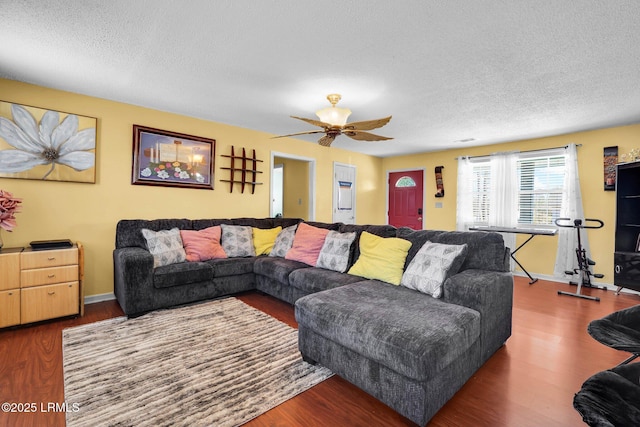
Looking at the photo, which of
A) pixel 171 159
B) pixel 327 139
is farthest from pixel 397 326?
pixel 171 159

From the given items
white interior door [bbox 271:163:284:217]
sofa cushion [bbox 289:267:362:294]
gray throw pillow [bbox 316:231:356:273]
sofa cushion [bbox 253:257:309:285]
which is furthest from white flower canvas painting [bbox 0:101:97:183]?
white interior door [bbox 271:163:284:217]

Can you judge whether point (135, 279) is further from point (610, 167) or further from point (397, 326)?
point (610, 167)

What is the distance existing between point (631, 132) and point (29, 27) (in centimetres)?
672

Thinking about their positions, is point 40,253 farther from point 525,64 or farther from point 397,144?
point 397,144

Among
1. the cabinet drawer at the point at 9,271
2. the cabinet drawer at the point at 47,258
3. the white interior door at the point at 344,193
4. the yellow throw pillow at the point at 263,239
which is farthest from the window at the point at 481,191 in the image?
the cabinet drawer at the point at 9,271

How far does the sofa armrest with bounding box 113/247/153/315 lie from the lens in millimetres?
2752

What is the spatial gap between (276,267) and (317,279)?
69 centimetres

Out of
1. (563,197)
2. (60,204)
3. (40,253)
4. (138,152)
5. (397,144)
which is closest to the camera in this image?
(40,253)

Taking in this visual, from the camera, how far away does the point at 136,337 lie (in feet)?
7.89

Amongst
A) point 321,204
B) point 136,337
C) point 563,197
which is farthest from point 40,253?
point 563,197

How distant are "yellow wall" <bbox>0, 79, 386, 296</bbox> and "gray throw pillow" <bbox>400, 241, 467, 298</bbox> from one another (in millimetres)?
3105

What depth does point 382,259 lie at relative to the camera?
2635 millimetres

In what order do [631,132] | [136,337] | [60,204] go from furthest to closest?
1. [631,132]
2. [60,204]
3. [136,337]

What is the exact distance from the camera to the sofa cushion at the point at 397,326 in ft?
4.64
